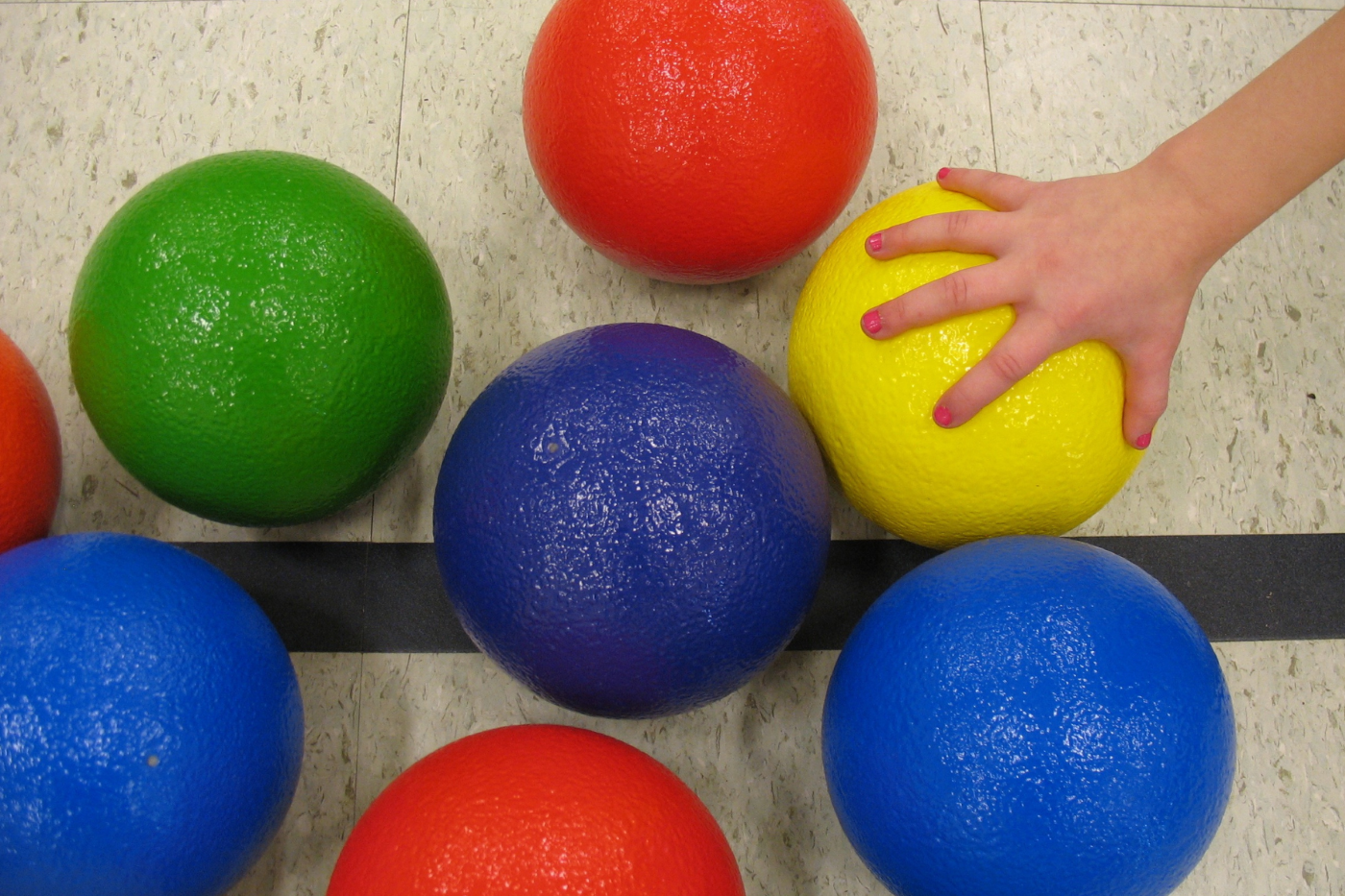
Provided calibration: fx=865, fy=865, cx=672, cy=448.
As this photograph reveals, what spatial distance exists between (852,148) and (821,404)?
1.30 feet

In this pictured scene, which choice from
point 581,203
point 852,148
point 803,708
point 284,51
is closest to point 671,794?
point 803,708

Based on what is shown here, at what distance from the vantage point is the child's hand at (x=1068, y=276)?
3.68ft

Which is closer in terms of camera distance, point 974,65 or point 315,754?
point 315,754

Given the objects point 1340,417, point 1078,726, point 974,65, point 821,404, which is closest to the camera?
point 1078,726

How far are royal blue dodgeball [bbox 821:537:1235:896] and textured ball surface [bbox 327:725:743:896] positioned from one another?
24 cm

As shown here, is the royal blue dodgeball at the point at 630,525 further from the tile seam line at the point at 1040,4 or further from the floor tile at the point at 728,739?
the tile seam line at the point at 1040,4

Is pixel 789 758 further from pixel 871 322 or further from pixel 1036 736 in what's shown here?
pixel 871 322

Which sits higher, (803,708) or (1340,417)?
(1340,417)

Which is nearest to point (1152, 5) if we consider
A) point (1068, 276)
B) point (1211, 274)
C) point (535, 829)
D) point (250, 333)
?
point (1211, 274)

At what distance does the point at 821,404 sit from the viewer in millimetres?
1257

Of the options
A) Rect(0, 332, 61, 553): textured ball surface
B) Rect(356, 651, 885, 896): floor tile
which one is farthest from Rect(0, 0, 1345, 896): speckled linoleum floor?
Rect(0, 332, 61, 553): textured ball surface

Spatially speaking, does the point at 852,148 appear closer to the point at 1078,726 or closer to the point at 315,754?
the point at 1078,726

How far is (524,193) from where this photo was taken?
64.4 inches

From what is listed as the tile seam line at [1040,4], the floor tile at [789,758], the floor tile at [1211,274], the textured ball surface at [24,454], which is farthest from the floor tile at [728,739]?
the tile seam line at [1040,4]
